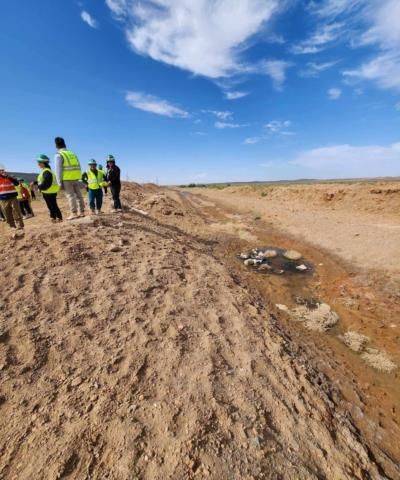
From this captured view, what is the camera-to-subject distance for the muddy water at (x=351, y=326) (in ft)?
10.7

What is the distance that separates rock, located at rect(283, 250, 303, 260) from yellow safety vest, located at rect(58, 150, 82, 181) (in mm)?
6934

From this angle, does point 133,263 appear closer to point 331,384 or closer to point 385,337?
point 331,384

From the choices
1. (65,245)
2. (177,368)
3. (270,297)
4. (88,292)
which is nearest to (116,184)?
(65,245)

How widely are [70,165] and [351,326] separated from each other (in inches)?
283

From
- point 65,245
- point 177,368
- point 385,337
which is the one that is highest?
point 65,245

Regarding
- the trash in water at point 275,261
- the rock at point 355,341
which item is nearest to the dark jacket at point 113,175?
the trash in water at point 275,261

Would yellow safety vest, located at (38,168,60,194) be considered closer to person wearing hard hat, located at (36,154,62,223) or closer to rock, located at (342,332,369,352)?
person wearing hard hat, located at (36,154,62,223)

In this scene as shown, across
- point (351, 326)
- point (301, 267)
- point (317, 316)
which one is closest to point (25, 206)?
point (301, 267)

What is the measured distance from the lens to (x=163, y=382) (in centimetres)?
289

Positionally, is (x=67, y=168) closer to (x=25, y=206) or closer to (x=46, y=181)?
(x=46, y=181)

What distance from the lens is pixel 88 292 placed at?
4.14m

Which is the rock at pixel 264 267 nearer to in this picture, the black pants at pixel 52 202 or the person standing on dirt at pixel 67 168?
the person standing on dirt at pixel 67 168

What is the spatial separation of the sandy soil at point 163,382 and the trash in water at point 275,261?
2.68 meters

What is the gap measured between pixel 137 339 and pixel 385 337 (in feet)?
14.4
